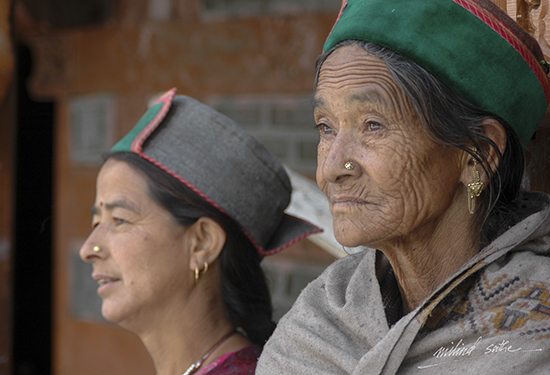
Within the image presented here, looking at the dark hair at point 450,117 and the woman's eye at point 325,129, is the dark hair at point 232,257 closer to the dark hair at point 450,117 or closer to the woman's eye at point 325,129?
the woman's eye at point 325,129

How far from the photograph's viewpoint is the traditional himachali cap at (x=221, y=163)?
6.73 ft

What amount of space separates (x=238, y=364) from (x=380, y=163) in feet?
3.34

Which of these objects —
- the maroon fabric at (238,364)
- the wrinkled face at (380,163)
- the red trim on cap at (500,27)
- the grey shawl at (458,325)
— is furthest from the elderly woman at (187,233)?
the red trim on cap at (500,27)

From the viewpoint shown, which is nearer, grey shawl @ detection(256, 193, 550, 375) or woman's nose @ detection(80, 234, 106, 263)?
grey shawl @ detection(256, 193, 550, 375)

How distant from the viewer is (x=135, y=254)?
2002 mm

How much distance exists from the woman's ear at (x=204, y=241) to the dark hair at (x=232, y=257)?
0.8 inches

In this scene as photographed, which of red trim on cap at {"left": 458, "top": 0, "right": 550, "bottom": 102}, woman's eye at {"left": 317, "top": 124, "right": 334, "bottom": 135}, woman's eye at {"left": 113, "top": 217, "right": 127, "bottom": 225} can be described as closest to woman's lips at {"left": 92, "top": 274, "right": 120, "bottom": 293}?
woman's eye at {"left": 113, "top": 217, "right": 127, "bottom": 225}

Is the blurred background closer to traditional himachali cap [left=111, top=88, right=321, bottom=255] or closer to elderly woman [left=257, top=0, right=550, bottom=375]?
traditional himachali cap [left=111, top=88, right=321, bottom=255]

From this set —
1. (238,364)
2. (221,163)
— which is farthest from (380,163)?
(238,364)

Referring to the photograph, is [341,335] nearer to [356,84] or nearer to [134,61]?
[356,84]

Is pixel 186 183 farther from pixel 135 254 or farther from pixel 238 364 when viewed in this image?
pixel 238 364

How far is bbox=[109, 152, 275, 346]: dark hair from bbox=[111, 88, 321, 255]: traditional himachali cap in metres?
0.03

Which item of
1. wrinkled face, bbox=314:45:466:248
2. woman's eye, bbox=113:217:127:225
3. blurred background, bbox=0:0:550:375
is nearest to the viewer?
wrinkled face, bbox=314:45:466:248

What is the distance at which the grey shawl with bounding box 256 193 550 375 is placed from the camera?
1.18 meters
